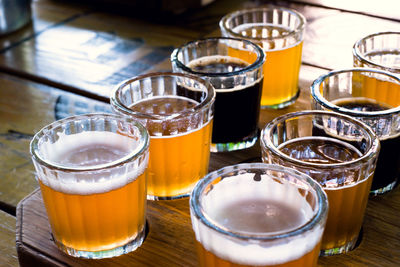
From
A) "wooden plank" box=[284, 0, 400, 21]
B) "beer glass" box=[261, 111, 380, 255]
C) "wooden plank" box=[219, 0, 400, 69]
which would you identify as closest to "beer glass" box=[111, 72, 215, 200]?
"beer glass" box=[261, 111, 380, 255]

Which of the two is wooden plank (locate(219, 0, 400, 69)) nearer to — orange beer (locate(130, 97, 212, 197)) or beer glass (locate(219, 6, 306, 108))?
beer glass (locate(219, 6, 306, 108))

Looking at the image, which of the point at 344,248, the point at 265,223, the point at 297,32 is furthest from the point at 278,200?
the point at 297,32

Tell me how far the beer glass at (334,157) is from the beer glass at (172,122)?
0.34 ft

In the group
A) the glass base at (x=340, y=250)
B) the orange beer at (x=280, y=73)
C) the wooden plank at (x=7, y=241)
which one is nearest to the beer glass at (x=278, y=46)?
the orange beer at (x=280, y=73)

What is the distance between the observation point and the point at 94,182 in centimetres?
65

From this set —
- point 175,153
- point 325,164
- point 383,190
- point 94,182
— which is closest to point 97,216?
point 94,182

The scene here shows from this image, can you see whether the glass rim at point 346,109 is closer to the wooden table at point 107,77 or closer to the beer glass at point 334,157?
the beer glass at point 334,157

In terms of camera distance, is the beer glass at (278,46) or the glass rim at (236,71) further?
the beer glass at (278,46)

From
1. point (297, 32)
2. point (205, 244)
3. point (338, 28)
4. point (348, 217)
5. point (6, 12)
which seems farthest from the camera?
point (6, 12)

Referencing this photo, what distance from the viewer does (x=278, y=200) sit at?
0.62 metres

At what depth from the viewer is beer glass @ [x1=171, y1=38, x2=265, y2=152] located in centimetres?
87

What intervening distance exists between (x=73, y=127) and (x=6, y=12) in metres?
0.88

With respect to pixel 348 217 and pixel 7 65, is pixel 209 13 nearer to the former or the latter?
pixel 7 65

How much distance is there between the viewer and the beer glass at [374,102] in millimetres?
757
